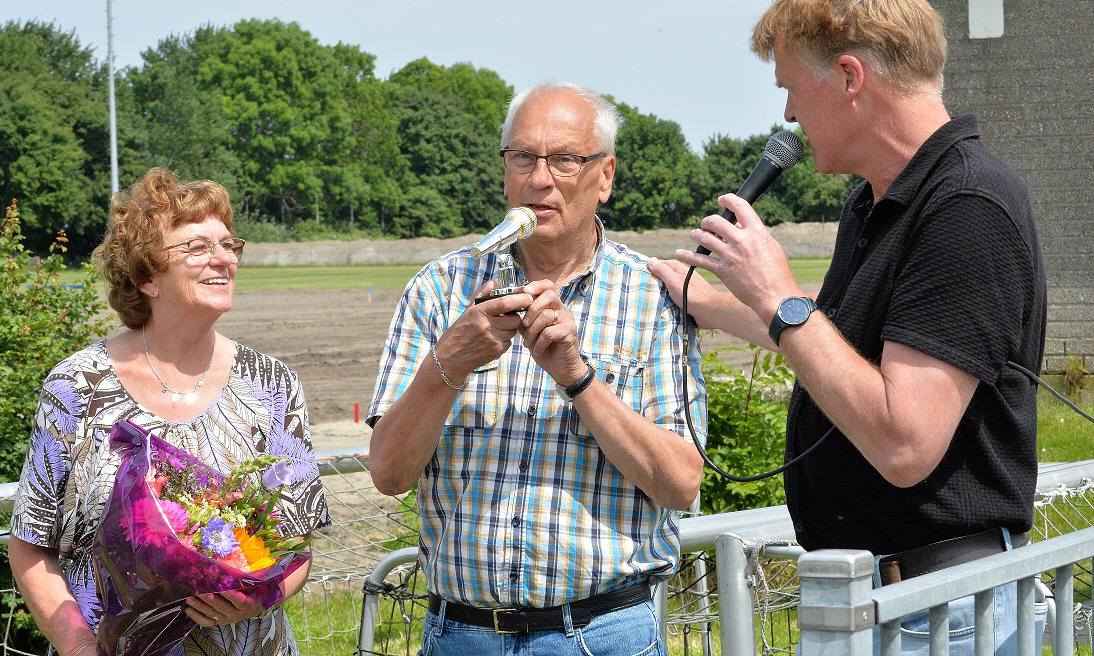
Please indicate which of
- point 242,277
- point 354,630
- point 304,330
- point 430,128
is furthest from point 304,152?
point 354,630

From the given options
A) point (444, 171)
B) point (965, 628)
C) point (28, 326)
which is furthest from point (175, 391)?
point (444, 171)

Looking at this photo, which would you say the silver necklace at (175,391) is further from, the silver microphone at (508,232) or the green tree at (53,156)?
the green tree at (53,156)

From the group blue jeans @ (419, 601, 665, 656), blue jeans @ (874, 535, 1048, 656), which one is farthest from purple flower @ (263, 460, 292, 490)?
blue jeans @ (874, 535, 1048, 656)

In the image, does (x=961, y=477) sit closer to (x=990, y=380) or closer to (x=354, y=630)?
(x=990, y=380)

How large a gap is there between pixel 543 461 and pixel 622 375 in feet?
0.99

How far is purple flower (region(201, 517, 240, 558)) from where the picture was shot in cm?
273

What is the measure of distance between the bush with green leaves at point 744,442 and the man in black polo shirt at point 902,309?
3896 mm

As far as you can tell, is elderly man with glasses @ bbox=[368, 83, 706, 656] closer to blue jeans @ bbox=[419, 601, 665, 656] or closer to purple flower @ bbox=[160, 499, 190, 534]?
blue jeans @ bbox=[419, 601, 665, 656]

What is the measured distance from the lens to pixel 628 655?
2.83 meters

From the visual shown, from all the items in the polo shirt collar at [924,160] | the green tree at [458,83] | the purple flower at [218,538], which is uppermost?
the green tree at [458,83]

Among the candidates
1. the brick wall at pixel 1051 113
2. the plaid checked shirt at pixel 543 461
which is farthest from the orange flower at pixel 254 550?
the brick wall at pixel 1051 113

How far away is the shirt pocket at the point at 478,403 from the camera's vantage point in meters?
2.90

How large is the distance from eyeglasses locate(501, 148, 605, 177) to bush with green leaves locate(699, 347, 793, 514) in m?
3.58

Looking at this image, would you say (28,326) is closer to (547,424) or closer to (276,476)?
(276,476)
